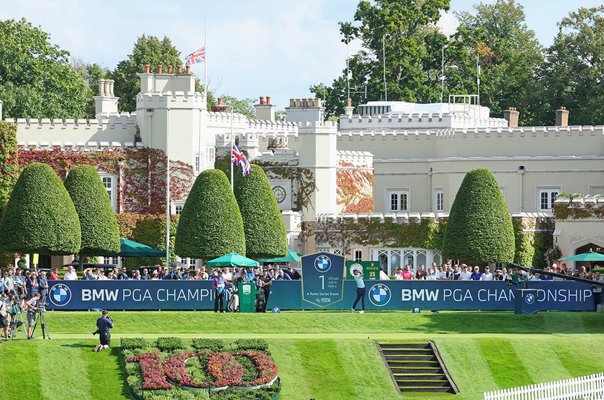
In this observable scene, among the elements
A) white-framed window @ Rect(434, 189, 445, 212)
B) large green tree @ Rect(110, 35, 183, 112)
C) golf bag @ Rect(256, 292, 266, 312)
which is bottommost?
golf bag @ Rect(256, 292, 266, 312)

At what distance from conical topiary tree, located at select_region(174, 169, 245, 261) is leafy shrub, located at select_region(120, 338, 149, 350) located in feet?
63.0

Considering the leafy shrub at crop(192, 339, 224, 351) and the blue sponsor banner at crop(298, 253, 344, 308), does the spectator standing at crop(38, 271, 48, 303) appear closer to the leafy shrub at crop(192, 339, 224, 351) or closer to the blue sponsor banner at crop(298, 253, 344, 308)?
the leafy shrub at crop(192, 339, 224, 351)

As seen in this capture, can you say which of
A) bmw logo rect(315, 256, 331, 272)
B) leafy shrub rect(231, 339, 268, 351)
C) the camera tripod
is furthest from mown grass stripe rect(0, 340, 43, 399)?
bmw logo rect(315, 256, 331, 272)

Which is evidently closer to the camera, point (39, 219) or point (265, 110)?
point (39, 219)

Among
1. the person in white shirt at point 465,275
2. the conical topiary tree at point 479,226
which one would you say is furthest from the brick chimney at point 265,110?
the person in white shirt at point 465,275

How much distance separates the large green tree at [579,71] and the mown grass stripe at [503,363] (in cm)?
5302

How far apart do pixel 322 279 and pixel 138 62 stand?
56434 mm

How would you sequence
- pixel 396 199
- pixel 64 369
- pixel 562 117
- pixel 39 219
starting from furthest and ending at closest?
pixel 562 117
pixel 396 199
pixel 39 219
pixel 64 369

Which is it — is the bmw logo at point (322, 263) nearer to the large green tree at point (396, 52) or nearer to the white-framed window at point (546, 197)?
the white-framed window at point (546, 197)

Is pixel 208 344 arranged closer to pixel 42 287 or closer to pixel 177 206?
pixel 42 287

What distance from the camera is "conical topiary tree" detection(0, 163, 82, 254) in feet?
243

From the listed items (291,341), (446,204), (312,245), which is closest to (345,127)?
(446,204)

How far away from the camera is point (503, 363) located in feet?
189

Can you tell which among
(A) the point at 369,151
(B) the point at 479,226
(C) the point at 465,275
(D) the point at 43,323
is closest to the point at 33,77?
(A) the point at 369,151
